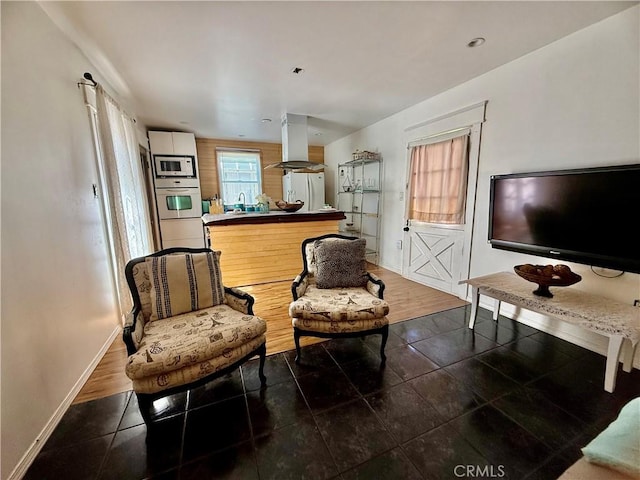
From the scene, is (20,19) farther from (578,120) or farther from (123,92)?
(578,120)

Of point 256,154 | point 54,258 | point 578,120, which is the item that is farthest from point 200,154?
point 578,120

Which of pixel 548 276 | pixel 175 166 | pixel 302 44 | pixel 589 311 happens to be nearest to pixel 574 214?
pixel 548 276

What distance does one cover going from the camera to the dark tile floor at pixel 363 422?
1280 mm

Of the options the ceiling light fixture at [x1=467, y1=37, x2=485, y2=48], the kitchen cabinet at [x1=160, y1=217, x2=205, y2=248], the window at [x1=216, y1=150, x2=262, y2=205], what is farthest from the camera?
the window at [x1=216, y1=150, x2=262, y2=205]

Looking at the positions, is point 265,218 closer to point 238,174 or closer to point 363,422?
point 363,422

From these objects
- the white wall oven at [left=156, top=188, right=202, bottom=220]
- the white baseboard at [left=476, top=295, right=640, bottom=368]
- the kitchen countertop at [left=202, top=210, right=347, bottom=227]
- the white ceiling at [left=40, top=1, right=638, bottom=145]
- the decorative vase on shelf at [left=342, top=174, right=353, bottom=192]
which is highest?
the white ceiling at [left=40, top=1, right=638, bottom=145]

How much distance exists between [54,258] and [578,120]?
4.16m

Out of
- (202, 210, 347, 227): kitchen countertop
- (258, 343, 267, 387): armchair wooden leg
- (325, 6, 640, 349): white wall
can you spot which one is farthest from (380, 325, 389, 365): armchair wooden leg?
(202, 210, 347, 227): kitchen countertop

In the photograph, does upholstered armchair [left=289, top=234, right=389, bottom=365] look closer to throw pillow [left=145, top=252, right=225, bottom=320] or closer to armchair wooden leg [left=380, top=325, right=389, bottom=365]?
armchair wooden leg [left=380, top=325, right=389, bottom=365]

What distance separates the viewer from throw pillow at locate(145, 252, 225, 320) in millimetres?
1868

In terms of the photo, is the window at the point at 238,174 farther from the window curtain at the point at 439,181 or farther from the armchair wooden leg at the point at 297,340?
the armchair wooden leg at the point at 297,340

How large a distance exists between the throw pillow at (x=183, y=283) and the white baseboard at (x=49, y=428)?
685 mm

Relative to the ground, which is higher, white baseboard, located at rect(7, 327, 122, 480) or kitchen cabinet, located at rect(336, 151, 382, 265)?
kitchen cabinet, located at rect(336, 151, 382, 265)

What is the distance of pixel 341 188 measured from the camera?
19.7 feet
